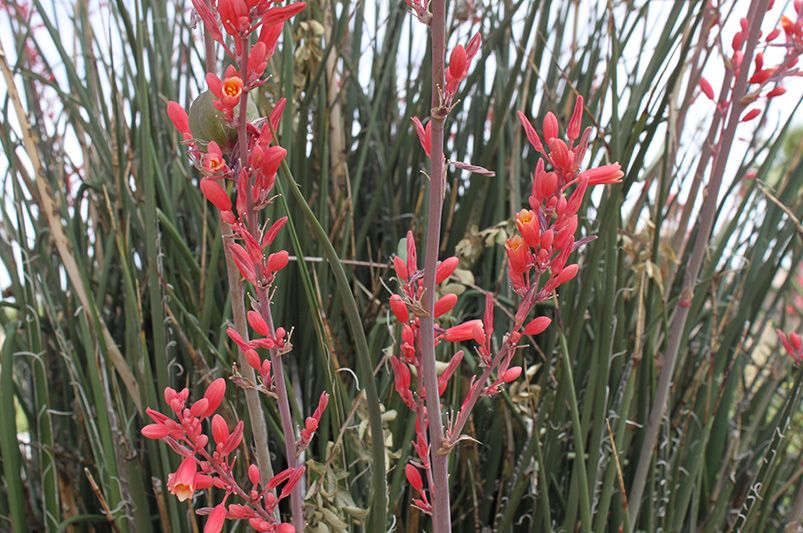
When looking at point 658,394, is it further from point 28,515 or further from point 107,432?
point 28,515

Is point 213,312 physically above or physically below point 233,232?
below

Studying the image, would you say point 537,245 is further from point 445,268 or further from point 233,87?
point 233,87

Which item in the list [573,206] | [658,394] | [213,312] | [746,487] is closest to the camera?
[573,206]

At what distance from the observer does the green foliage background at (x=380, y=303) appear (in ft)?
2.73

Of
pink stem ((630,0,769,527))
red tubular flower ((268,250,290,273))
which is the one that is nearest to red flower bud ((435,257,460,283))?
red tubular flower ((268,250,290,273))

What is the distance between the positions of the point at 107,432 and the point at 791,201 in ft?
2.87

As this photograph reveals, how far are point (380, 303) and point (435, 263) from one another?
0.49 meters

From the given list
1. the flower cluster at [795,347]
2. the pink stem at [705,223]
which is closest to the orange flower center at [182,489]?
the pink stem at [705,223]

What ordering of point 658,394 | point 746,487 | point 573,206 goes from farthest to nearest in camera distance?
point 746,487, point 658,394, point 573,206

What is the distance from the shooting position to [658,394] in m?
0.84

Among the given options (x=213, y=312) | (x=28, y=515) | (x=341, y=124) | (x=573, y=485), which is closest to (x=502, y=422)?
(x=573, y=485)

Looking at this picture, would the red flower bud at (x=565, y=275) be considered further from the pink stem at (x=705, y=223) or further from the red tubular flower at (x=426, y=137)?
the pink stem at (x=705, y=223)

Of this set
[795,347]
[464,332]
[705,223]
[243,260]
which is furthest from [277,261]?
[795,347]

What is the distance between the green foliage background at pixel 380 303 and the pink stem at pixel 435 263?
16 centimetres
